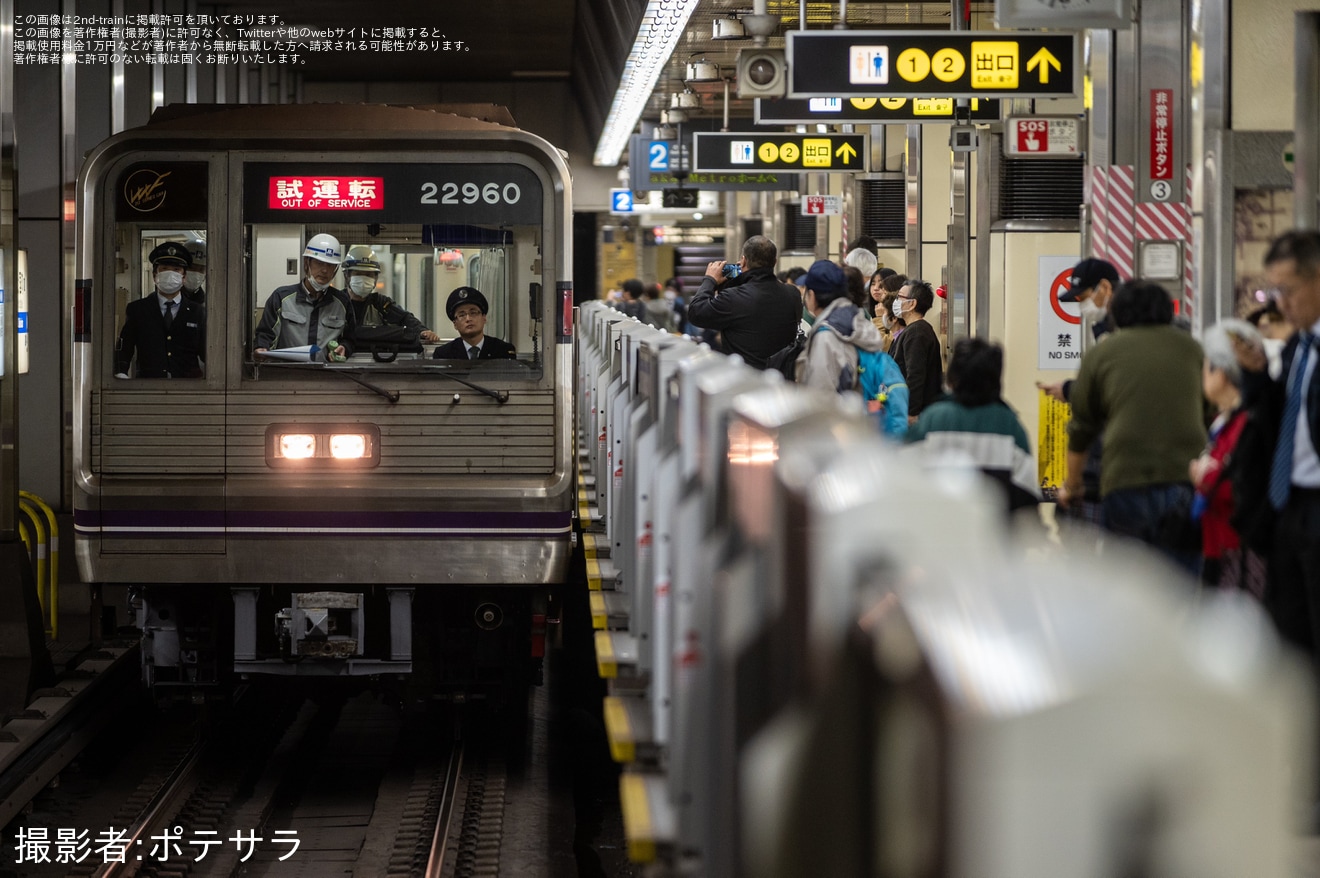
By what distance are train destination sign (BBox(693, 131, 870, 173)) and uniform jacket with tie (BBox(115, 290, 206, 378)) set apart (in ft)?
31.7

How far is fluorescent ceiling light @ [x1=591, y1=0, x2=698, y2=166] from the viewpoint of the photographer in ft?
41.1

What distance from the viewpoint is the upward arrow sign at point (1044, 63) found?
10.5m

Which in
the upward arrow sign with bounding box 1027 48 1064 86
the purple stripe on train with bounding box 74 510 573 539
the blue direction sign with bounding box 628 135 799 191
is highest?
the blue direction sign with bounding box 628 135 799 191

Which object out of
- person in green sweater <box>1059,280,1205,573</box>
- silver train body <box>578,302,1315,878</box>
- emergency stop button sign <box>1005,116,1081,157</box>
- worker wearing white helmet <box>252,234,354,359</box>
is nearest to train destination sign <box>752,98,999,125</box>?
emergency stop button sign <box>1005,116,1081,157</box>

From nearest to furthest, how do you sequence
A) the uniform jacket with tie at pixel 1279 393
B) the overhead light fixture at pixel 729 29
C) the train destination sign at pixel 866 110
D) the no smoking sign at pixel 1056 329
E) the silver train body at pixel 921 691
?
the silver train body at pixel 921 691
the uniform jacket with tie at pixel 1279 393
the train destination sign at pixel 866 110
the no smoking sign at pixel 1056 329
the overhead light fixture at pixel 729 29

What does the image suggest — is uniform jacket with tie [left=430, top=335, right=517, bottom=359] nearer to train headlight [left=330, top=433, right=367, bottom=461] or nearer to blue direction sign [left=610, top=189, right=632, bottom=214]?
train headlight [left=330, top=433, right=367, bottom=461]

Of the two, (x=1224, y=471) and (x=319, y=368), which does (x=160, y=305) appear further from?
(x=1224, y=471)

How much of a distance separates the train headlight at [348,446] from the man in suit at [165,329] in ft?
2.29

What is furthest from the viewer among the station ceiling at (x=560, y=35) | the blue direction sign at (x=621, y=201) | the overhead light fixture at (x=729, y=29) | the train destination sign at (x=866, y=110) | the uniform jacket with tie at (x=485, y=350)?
the blue direction sign at (x=621, y=201)

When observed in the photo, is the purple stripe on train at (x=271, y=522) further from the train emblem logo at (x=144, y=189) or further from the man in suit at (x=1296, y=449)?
the man in suit at (x=1296, y=449)

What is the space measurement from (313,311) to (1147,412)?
12.3ft

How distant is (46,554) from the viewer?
1146cm

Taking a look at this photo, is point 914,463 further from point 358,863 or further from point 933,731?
point 358,863

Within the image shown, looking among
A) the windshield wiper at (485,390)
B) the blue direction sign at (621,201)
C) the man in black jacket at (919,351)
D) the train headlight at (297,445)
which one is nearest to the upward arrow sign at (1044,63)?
the man in black jacket at (919,351)
